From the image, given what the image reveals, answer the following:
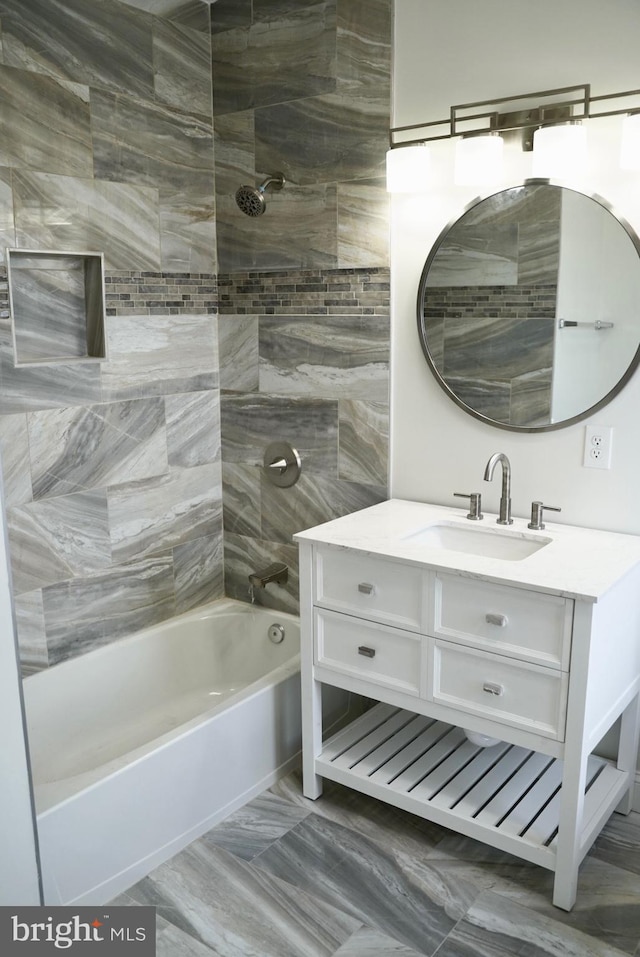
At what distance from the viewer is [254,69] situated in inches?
113

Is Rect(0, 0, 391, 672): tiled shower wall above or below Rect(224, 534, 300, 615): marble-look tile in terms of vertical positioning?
above

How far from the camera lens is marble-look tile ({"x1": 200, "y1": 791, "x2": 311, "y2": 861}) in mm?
2326

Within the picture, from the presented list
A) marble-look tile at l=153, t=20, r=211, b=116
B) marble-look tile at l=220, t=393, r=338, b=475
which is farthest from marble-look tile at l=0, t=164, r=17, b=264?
marble-look tile at l=220, t=393, r=338, b=475

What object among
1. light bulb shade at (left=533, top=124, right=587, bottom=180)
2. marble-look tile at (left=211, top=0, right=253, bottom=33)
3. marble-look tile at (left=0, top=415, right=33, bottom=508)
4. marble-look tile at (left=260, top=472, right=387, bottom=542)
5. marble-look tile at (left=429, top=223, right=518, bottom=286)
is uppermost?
marble-look tile at (left=211, top=0, right=253, bottom=33)

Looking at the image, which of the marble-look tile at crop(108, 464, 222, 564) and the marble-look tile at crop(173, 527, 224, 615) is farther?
the marble-look tile at crop(173, 527, 224, 615)

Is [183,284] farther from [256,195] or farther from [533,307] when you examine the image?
[533,307]

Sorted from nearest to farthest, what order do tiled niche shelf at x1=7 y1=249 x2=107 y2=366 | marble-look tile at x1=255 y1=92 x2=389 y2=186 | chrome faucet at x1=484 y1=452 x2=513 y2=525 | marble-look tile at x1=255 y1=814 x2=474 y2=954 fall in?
marble-look tile at x1=255 y1=814 x2=474 y2=954 < chrome faucet at x1=484 y1=452 x2=513 y2=525 < tiled niche shelf at x1=7 y1=249 x2=107 y2=366 < marble-look tile at x1=255 y1=92 x2=389 y2=186

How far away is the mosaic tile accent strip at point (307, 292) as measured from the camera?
273 centimetres

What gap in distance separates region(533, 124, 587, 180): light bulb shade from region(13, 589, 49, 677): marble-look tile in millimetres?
1984

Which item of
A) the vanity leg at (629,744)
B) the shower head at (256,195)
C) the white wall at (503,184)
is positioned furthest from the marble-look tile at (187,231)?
the vanity leg at (629,744)

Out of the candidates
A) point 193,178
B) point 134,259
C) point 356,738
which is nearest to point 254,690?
point 356,738

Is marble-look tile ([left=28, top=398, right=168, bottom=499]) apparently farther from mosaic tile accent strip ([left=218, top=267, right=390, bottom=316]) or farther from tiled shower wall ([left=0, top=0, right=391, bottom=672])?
mosaic tile accent strip ([left=218, top=267, right=390, bottom=316])

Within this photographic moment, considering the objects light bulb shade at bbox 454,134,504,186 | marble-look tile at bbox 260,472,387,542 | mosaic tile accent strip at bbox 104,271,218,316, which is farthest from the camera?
marble-look tile at bbox 260,472,387,542

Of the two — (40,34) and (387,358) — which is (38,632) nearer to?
(387,358)
